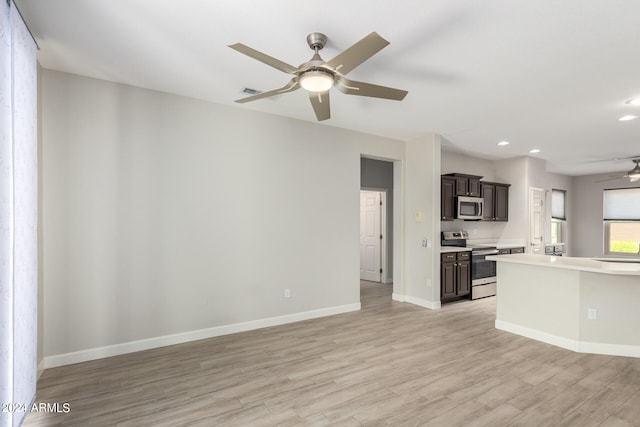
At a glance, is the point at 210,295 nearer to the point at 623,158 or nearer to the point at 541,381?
the point at 541,381

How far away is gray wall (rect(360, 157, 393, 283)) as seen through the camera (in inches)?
263

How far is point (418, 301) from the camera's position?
530 cm

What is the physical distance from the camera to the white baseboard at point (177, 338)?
305cm

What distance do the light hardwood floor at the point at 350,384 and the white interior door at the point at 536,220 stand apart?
12.3 feet

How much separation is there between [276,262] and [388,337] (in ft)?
5.65

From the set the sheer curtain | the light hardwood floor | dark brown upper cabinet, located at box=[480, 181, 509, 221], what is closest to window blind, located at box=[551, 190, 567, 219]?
dark brown upper cabinet, located at box=[480, 181, 509, 221]

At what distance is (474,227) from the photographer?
6750 millimetres

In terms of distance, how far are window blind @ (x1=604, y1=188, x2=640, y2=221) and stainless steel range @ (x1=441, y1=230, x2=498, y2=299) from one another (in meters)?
4.64

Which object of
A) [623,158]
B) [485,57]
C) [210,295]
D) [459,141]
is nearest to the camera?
[485,57]

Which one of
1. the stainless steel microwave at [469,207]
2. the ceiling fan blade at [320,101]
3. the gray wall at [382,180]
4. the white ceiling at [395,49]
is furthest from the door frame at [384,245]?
the ceiling fan blade at [320,101]

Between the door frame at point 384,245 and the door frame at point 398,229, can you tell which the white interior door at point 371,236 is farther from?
the door frame at point 398,229

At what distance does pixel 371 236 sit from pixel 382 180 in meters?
1.36

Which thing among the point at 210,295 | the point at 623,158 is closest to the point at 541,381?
the point at 210,295

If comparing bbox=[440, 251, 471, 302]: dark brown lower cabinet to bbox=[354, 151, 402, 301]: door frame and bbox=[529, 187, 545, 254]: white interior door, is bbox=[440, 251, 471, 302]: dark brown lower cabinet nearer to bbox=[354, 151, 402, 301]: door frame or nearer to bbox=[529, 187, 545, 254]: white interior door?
bbox=[354, 151, 402, 301]: door frame
